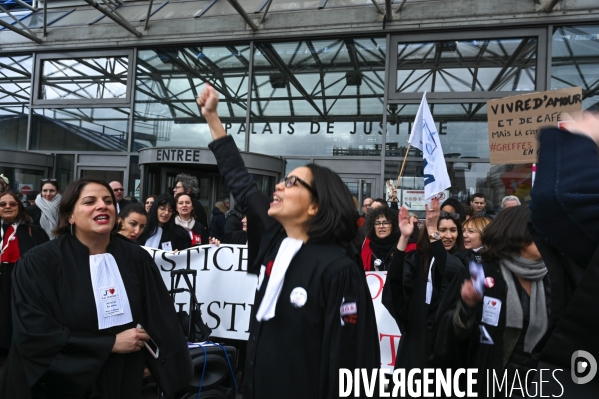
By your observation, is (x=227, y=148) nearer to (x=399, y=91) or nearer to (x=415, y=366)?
(x=415, y=366)

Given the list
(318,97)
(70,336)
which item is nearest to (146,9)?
(318,97)

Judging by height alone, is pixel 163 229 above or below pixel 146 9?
below

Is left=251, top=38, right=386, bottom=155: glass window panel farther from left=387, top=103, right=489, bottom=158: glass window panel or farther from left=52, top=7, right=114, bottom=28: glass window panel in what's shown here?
left=52, top=7, right=114, bottom=28: glass window panel

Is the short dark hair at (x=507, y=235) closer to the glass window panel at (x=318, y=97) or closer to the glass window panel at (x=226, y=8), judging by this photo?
the glass window panel at (x=318, y=97)

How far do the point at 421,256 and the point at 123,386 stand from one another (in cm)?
212

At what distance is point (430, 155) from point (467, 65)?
22.1 feet

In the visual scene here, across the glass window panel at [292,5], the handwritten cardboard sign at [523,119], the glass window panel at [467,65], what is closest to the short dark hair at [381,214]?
the handwritten cardboard sign at [523,119]

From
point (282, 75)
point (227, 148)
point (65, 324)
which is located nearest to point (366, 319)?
point (227, 148)

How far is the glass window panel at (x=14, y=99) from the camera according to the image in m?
11.7

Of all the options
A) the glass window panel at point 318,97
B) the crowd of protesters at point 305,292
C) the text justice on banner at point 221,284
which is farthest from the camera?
the glass window panel at point 318,97

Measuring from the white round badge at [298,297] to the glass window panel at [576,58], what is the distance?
881cm

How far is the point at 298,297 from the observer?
1867mm

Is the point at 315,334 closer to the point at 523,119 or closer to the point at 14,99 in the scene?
the point at 523,119

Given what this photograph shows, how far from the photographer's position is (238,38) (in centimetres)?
1024
